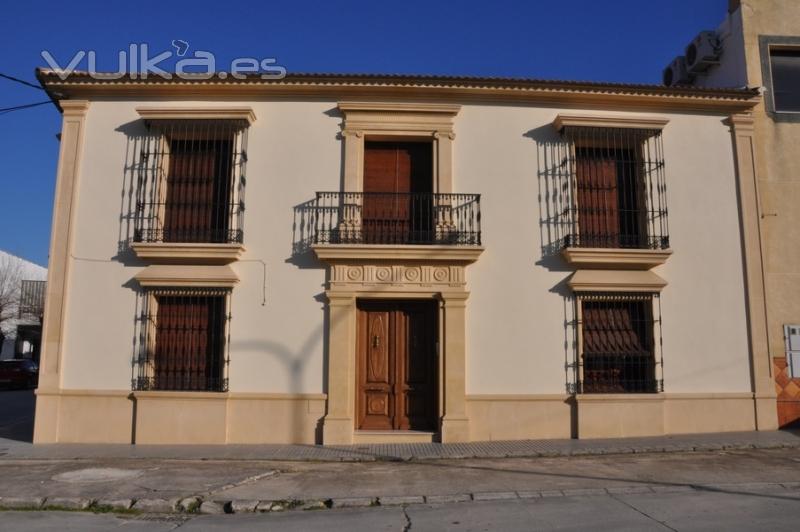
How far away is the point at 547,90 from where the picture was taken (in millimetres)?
10625

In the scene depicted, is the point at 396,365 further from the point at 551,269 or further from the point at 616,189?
the point at 616,189

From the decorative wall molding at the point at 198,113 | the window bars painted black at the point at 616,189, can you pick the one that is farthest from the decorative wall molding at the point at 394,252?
the decorative wall molding at the point at 198,113

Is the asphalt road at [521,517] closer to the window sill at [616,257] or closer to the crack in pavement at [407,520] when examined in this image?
the crack in pavement at [407,520]

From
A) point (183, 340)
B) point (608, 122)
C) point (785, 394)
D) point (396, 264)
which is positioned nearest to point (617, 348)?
point (785, 394)

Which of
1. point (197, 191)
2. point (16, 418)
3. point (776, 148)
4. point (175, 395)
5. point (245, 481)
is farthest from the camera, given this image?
point (16, 418)

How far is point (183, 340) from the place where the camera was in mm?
10219

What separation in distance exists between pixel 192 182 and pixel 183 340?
105 inches

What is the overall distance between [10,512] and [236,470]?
2.53 metres

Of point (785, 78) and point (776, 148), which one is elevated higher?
point (785, 78)

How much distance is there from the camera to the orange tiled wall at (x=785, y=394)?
10469mm

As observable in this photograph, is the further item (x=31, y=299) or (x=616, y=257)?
(x=31, y=299)

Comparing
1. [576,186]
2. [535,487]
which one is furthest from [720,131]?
[535,487]

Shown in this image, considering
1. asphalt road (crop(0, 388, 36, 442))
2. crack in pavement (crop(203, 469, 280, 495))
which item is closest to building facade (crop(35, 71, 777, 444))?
asphalt road (crop(0, 388, 36, 442))

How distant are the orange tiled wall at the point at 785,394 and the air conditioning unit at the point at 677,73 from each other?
241 inches
